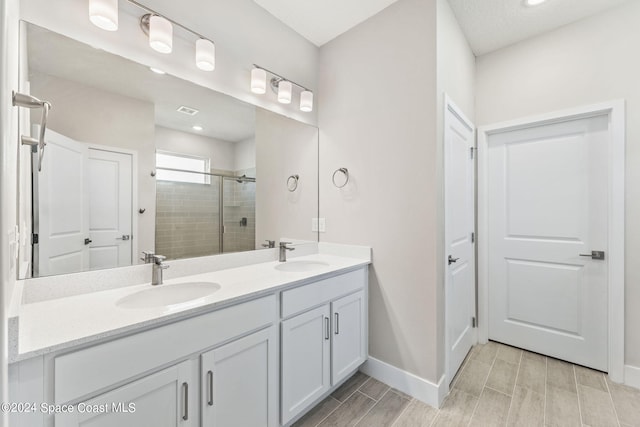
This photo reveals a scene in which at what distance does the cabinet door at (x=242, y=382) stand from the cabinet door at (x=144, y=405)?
0.08 m

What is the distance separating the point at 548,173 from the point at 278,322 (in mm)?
2452

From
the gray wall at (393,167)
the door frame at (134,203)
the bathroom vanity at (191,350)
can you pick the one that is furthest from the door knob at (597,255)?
the door frame at (134,203)

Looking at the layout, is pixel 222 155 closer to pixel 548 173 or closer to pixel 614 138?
pixel 548 173

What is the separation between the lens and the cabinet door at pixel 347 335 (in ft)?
5.70

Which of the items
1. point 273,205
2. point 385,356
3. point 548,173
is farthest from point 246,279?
point 548,173

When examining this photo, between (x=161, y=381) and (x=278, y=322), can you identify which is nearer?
(x=161, y=381)

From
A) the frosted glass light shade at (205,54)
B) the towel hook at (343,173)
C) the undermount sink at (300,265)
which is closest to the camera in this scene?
the frosted glass light shade at (205,54)

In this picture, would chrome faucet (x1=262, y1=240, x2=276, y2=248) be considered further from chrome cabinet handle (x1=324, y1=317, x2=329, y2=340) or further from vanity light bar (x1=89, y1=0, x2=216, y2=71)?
vanity light bar (x1=89, y1=0, x2=216, y2=71)

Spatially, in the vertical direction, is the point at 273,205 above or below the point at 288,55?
below

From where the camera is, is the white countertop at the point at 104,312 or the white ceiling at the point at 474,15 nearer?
the white countertop at the point at 104,312

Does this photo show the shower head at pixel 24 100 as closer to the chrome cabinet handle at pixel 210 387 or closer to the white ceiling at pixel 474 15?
the chrome cabinet handle at pixel 210 387

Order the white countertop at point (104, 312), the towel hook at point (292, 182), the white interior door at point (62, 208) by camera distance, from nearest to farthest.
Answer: the white countertop at point (104, 312) < the white interior door at point (62, 208) < the towel hook at point (292, 182)

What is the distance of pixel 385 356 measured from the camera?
1.96 metres

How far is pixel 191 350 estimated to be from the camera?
107 cm
